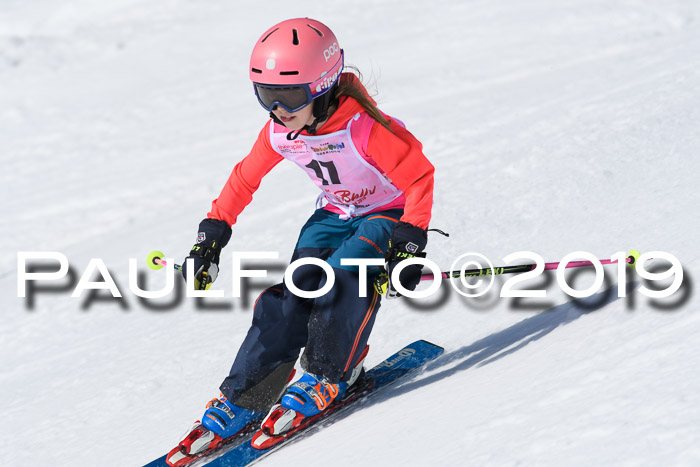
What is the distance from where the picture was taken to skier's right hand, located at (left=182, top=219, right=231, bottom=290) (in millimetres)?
3828

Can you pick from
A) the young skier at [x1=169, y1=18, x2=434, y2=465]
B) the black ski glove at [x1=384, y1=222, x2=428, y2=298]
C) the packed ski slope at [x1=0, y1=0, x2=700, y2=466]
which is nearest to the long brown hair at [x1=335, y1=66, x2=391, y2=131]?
the young skier at [x1=169, y1=18, x2=434, y2=465]

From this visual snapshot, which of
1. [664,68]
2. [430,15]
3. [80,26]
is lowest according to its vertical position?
[664,68]

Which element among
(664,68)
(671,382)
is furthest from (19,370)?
(664,68)

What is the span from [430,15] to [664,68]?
4835 mm

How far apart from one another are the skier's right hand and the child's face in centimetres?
72

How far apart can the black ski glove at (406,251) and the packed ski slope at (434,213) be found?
50 centimetres

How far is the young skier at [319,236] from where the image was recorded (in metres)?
3.35

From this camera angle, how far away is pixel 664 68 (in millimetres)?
8211

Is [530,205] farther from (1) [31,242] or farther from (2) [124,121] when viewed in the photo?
(2) [124,121]

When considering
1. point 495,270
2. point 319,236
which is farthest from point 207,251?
point 495,270

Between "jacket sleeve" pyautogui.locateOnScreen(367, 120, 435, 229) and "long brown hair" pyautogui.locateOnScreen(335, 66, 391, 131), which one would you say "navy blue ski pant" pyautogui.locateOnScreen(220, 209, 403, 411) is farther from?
"long brown hair" pyautogui.locateOnScreen(335, 66, 391, 131)

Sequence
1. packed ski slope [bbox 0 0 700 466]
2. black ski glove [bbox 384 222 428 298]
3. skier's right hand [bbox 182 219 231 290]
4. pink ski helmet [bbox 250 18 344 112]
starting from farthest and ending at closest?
skier's right hand [bbox 182 219 231 290] → black ski glove [bbox 384 222 428 298] → pink ski helmet [bbox 250 18 344 112] → packed ski slope [bbox 0 0 700 466]

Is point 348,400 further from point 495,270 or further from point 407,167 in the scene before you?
point 407,167

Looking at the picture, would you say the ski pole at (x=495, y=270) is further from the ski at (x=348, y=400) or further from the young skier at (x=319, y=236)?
the ski at (x=348, y=400)
